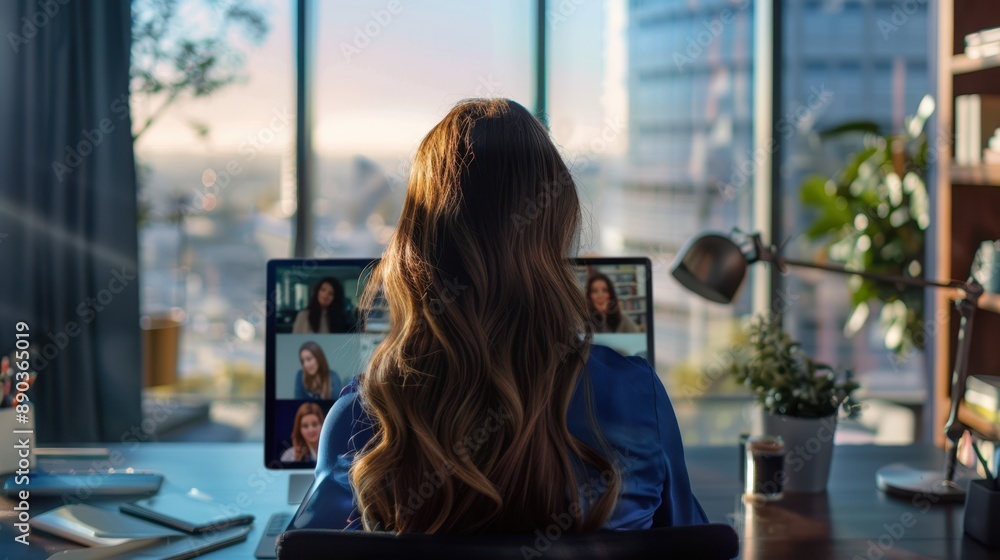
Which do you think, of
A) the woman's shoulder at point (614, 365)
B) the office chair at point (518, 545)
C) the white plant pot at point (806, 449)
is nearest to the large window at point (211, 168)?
the white plant pot at point (806, 449)

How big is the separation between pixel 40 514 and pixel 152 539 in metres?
0.24

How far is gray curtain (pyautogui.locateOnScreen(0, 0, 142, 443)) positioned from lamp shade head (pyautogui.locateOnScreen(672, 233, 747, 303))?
2.05m

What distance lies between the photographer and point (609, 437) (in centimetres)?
100

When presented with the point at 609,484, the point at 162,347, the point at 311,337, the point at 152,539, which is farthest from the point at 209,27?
the point at 609,484

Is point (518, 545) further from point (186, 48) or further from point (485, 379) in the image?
point (186, 48)

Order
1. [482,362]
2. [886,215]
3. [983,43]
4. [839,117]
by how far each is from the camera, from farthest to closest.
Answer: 1. [839,117]
2. [886,215]
3. [983,43]
4. [482,362]

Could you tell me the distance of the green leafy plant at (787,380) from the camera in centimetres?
162

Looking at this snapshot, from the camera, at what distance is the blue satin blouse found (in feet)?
3.28

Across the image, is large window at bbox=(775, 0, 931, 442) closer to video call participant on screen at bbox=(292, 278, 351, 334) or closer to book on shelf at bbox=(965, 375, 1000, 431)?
book on shelf at bbox=(965, 375, 1000, 431)

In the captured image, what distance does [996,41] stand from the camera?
2.44 meters

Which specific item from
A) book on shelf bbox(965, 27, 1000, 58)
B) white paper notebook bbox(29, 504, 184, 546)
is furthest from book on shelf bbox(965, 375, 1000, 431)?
white paper notebook bbox(29, 504, 184, 546)

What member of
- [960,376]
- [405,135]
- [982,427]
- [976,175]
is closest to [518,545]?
[960,376]

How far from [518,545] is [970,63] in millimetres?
2457

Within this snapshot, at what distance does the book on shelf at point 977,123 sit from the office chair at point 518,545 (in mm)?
2219
